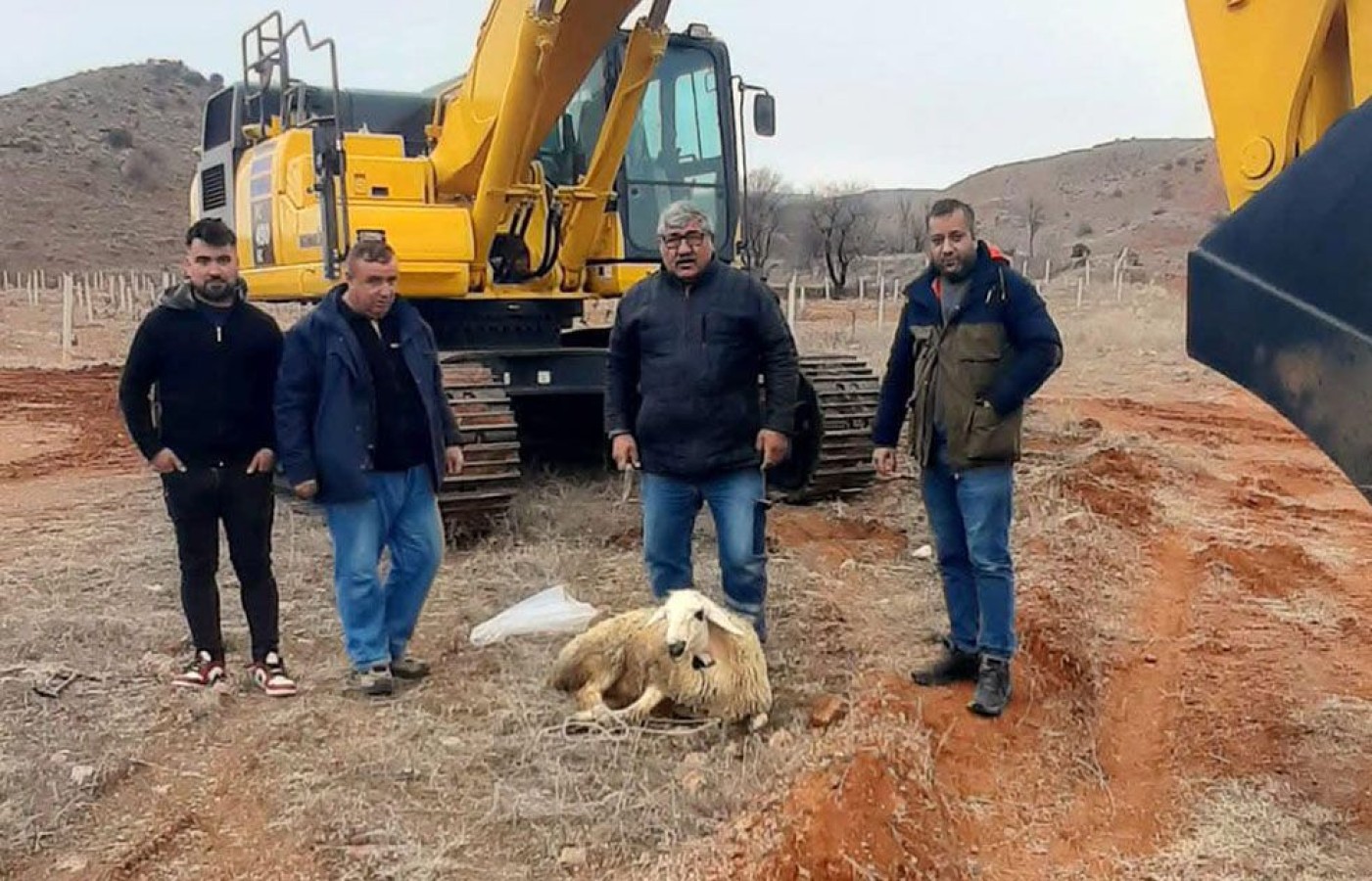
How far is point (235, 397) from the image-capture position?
5.07 m

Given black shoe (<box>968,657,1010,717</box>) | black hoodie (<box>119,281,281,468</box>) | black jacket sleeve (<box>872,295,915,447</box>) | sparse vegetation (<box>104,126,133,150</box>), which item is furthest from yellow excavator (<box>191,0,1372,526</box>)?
sparse vegetation (<box>104,126,133,150</box>)

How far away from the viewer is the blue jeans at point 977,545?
4785 mm

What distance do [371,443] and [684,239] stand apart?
136 cm

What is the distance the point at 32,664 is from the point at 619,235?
4352mm

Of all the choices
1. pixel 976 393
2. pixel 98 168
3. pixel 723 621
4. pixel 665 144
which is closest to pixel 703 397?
pixel 723 621

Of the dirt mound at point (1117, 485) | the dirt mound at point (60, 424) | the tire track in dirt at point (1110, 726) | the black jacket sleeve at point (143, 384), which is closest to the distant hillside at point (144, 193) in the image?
the dirt mound at point (60, 424)

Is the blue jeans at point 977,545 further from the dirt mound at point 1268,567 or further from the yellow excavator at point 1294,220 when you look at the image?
the dirt mound at point 1268,567

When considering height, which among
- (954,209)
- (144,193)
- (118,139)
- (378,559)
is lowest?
(378,559)

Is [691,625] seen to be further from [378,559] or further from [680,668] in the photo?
[378,559]

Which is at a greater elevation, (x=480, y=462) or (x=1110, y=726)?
(x=480, y=462)

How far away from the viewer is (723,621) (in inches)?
187

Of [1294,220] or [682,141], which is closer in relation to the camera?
[1294,220]

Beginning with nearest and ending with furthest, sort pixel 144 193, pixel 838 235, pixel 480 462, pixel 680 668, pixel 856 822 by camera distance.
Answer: pixel 856 822 < pixel 680 668 < pixel 480 462 < pixel 838 235 < pixel 144 193

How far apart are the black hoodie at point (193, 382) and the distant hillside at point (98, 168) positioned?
51.7 metres
